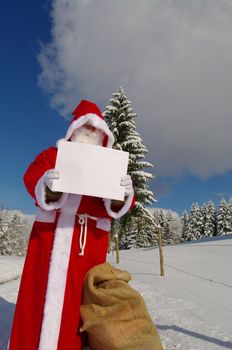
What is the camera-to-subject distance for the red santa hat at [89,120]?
256cm

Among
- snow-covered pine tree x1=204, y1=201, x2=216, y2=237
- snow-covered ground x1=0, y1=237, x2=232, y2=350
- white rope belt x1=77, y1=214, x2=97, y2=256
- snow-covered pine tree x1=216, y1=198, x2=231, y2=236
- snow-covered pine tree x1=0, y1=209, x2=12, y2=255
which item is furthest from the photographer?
snow-covered pine tree x1=204, y1=201, x2=216, y2=237

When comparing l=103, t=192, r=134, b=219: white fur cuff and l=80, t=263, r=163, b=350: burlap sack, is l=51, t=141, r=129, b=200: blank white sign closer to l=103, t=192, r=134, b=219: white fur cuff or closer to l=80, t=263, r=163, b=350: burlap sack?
l=103, t=192, r=134, b=219: white fur cuff

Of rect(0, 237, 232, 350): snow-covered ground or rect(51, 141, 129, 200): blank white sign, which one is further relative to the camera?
rect(0, 237, 232, 350): snow-covered ground

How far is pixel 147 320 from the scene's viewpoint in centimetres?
218

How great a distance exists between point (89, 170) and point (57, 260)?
0.70 metres

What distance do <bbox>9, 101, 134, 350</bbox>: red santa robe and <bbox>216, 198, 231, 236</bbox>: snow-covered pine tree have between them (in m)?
52.4

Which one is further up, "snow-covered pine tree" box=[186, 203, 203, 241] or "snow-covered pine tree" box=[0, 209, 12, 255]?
"snow-covered pine tree" box=[186, 203, 203, 241]

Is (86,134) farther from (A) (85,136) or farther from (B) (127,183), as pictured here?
(B) (127,183)

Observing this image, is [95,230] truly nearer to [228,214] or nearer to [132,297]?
[132,297]

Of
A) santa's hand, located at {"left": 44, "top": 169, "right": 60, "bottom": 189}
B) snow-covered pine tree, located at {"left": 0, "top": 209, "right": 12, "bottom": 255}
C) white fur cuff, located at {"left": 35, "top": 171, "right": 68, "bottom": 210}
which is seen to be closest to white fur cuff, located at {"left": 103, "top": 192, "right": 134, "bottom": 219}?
white fur cuff, located at {"left": 35, "top": 171, "right": 68, "bottom": 210}

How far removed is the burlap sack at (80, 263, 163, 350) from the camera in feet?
6.74

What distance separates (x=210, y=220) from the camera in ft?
177

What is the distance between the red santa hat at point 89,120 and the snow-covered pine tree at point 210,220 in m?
53.3

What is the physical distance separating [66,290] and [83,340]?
0.43 m
